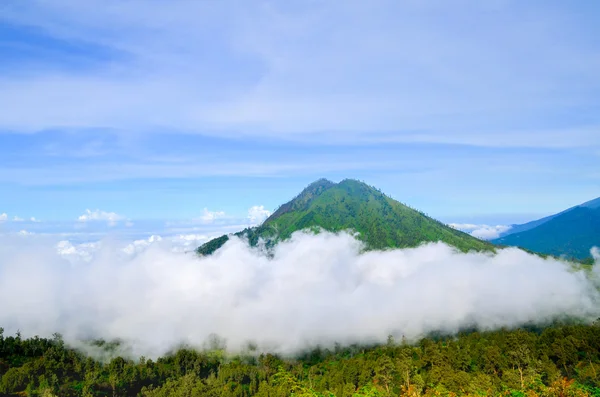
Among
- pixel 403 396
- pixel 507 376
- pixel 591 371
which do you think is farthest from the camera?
pixel 591 371

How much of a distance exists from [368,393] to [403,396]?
7.91 m

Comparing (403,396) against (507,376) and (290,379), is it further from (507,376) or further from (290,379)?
(507,376)

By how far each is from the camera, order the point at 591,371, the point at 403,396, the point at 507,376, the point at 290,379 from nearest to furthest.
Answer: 1. the point at 290,379
2. the point at 403,396
3. the point at 507,376
4. the point at 591,371

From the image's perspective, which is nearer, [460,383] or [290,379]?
[290,379]

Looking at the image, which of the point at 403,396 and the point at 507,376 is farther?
the point at 507,376

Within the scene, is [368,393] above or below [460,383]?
above

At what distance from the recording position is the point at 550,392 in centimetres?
4712

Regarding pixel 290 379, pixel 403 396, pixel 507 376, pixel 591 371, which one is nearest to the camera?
pixel 290 379

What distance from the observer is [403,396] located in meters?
45.3

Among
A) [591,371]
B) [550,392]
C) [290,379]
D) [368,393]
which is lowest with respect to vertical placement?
[591,371]

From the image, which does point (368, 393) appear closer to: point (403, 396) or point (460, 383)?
point (403, 396)

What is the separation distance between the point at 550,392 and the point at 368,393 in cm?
2242

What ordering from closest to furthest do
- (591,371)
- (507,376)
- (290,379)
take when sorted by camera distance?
(290,379)
(507,376)
(591,371)

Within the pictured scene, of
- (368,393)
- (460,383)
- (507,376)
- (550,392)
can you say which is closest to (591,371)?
(507,376)
